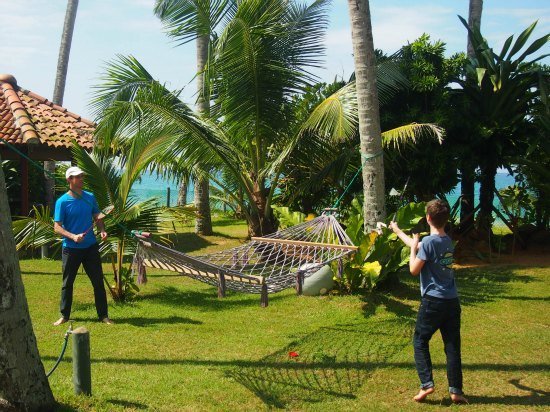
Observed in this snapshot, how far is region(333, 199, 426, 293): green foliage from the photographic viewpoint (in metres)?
7.86

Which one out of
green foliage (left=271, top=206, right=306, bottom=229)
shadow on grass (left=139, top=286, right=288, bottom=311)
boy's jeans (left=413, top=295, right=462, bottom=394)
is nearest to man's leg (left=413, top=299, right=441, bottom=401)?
boy's jeans (left=413, top=295, right=462, bottom=394)

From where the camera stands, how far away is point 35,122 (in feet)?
42.7

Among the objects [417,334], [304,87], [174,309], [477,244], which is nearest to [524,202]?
[477,244]

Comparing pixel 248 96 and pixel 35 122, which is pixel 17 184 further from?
pixel 248 96

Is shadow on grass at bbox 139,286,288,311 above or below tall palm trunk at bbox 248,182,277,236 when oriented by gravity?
below

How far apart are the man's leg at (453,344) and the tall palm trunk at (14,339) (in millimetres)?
2676

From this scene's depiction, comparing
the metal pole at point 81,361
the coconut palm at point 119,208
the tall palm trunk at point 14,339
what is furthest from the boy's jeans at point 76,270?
the tall palm trunk at point 14,339

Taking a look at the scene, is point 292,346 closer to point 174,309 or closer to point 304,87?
point 174,309

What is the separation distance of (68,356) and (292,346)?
196 centimetres

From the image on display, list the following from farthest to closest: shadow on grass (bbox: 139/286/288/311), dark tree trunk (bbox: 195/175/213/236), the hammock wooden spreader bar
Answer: dark tree trunk (bbox: 195/175/213/236)
shadow on grass (bbox: 139/286/288/311)
the hammock wooden spreader bar

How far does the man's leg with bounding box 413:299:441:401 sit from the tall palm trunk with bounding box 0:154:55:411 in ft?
8.18

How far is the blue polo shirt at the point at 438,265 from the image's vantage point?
4461 mm

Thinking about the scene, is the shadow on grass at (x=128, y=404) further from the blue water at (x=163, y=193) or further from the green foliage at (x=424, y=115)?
the green foliage at (x=424, y=115)

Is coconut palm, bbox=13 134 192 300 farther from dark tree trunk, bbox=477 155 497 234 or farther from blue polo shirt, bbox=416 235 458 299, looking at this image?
dark tree trunk, bbox=477 155 497 234
